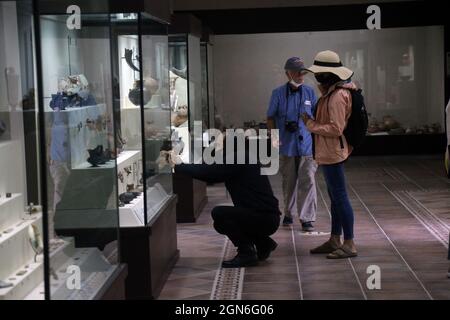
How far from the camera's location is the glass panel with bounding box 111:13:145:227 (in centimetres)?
588

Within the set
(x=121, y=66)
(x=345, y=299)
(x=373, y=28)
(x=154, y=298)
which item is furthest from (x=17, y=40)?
(x=373, y=28)

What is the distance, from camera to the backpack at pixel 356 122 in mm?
6965

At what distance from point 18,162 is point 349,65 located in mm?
13068

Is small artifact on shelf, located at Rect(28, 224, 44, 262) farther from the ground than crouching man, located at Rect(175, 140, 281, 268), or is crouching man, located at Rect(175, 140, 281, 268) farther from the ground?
small artifact on shelf, located at Rect(28, 224, 44, 262)

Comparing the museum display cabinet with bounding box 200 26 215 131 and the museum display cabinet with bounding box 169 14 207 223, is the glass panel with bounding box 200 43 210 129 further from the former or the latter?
the museum display cabinet with bounding box 169 14 207 223

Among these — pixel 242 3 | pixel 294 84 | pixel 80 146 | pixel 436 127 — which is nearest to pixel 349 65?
pixel 436 127

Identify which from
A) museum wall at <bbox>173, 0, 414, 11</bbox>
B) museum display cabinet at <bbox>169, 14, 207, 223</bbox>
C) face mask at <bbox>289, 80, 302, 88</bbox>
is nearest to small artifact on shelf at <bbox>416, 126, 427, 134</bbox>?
museum wall at <bbox>173, 0, 414, 11</bbox>

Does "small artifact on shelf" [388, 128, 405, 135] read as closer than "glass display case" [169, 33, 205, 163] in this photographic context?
No

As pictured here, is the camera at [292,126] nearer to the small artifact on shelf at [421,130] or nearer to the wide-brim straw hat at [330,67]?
the wide-brim straw hat at [330,67]

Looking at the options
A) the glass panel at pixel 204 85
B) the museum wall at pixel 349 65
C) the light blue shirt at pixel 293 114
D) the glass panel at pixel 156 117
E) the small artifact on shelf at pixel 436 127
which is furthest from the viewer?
the museum wall at pixel 349 65

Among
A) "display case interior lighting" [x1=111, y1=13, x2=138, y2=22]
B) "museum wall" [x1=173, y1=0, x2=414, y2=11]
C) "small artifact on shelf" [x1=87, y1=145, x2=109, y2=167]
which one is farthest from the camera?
"museum wall" [x1=173, y1=0, x2=414, y2=11]

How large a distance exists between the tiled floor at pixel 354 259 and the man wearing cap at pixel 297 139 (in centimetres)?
32

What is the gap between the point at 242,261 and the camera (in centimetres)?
700

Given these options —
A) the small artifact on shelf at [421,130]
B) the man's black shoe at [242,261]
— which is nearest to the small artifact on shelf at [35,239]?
the man's black shoe at [242,261]
